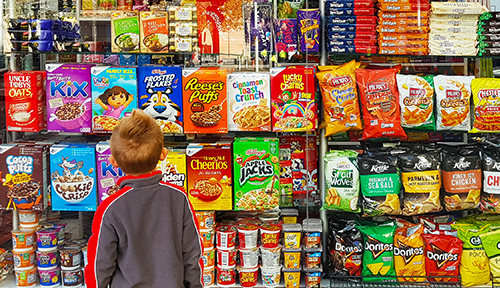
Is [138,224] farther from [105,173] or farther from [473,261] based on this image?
[473,261]

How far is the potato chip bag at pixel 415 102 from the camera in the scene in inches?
135

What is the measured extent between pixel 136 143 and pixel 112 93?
1.41 m

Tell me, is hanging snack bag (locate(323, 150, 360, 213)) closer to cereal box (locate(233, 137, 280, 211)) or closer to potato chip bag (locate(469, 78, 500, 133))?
cereal box (locate(233, 137, 280, 211))

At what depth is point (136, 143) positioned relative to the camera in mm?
2061

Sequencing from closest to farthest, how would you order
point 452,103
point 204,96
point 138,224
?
point 138,224, point 204,96, point 452,103

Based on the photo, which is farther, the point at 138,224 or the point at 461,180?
the point at 461,180

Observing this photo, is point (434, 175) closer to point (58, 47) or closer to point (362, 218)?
point (362, 218)

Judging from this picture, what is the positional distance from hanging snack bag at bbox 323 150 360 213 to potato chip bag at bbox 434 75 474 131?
2.04 feet

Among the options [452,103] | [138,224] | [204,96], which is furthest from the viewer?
[452,103]

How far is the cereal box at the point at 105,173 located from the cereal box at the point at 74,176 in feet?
0.11

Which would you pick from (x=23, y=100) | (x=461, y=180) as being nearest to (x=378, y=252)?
(x=461, y=180)

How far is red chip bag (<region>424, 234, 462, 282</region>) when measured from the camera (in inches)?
136

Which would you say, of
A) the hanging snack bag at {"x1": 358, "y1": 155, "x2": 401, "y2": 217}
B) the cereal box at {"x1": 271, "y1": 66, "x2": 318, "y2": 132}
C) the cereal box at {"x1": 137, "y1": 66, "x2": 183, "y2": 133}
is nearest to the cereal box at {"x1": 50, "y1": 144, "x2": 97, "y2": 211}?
the cereal box at {"x1": 137, "y1": 66, "x2": 183, "y2": 133}

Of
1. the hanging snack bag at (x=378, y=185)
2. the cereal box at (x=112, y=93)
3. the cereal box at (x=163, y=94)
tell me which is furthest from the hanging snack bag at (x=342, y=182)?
the cereal box at (x=112, y=93)
